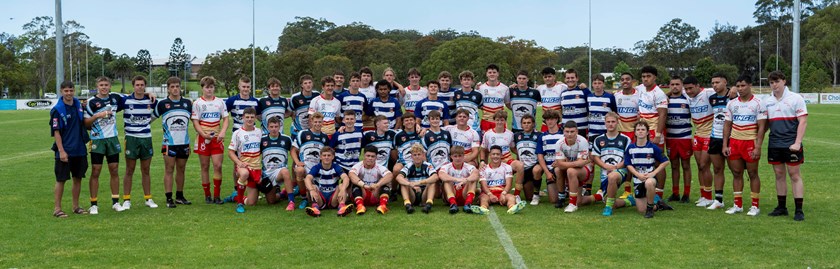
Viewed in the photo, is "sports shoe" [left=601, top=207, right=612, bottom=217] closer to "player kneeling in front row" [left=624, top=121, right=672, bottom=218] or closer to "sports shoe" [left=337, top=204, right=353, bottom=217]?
"player kneeling in front row" [left=624, top=121, right=672, bottom=218]

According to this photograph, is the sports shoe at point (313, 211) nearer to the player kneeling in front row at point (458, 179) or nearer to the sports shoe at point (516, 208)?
the player kneeling in front row at point (458, 179)

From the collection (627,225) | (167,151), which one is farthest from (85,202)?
(627,225)

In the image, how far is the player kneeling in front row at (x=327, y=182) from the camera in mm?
8555

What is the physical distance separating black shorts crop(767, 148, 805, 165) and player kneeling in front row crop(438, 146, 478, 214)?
3196 mm

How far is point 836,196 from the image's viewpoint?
938cm

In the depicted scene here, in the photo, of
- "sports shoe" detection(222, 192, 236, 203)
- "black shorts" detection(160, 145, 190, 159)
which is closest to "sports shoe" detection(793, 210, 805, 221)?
"sports shoe" detection(222, 192, 236, 203)

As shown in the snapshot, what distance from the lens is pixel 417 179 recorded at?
8.93m

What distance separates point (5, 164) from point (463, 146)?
947 cm

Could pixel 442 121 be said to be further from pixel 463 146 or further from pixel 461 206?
pixel 461 206

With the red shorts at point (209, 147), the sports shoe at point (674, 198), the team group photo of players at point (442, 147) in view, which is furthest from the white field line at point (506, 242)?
the red shorts at point (209, 147)

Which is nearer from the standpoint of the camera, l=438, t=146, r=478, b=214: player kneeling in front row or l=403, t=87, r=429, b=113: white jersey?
l=438, t=146, r=478, b=214: player kneeling in front row

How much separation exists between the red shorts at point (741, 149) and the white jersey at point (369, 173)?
3879mm

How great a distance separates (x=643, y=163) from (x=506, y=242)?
256cm

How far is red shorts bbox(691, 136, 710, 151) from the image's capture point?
893cm
